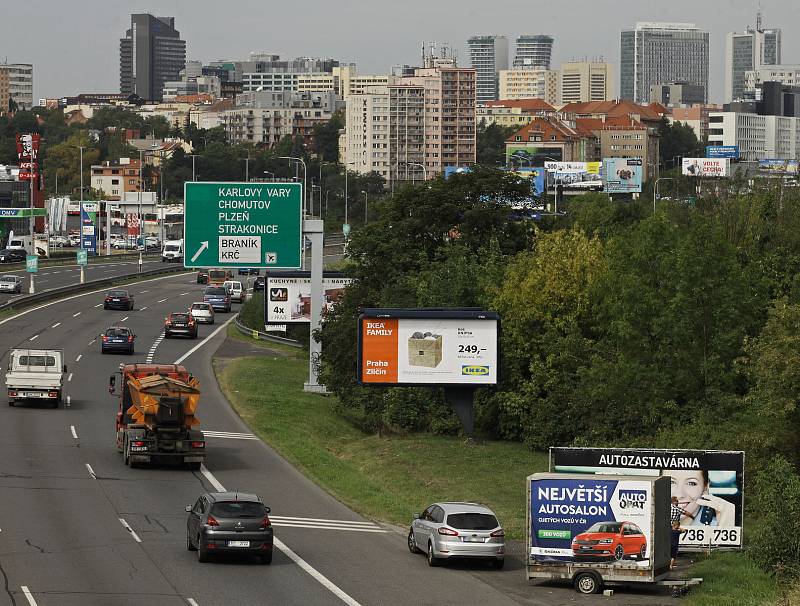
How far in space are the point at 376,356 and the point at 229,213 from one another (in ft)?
40.5

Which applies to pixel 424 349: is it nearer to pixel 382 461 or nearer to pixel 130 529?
pixel 382 461

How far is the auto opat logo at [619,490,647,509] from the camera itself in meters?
28.1

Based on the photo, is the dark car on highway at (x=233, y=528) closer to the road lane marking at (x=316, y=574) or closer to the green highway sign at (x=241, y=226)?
the road lane marking at (x=316, y=574)

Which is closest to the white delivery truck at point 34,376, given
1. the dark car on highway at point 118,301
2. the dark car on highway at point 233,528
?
the dark car on highway at point 233,528

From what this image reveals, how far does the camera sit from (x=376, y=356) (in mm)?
47938

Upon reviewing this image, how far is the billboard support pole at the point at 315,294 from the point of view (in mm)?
59375

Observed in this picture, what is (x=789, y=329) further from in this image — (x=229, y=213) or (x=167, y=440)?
(x=229, y=213)

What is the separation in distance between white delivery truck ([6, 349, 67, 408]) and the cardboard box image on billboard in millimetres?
14293

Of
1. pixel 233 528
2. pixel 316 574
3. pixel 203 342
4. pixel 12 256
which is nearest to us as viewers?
pixel 316 574

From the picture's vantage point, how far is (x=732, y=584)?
2880 centimetres

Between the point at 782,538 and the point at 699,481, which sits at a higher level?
the point at 699,481

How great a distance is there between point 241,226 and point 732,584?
106 feet

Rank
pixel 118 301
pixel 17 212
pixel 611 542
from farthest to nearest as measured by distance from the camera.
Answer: pixel 17 212, pixel 118 301, pixel 611 542

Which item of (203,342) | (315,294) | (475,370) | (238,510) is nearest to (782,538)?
(238,510)
